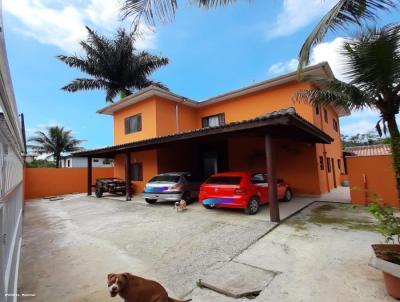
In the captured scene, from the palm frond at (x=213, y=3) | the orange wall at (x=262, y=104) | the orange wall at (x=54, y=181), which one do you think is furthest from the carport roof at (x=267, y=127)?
the orange wall at (x=54, y=181)

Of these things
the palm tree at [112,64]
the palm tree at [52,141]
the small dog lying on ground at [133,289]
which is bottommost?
the small dog lying on ground at [133,289]

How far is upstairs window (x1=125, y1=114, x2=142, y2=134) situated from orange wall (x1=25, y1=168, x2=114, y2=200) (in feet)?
20.8

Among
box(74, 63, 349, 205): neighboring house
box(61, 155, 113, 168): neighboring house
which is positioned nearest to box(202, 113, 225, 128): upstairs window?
box(74, 63, 349, 205): neighboring house

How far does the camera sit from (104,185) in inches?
578

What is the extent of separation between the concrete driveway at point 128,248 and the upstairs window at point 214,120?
7.34 meters

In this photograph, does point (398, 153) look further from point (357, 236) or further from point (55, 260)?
point (55, 260)

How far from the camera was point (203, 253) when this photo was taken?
5.03 m

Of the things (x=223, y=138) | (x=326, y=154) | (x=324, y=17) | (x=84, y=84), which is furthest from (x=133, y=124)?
(x=324, y=17)

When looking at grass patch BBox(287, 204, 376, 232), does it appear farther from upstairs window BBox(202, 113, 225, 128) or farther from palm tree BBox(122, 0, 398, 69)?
upstairs window BBox(202, 113, 225, 128)

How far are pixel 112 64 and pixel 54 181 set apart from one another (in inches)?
407

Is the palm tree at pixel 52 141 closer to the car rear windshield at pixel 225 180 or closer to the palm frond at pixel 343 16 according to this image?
the car rear windshield at pixel 225 180

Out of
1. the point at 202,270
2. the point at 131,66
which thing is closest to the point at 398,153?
the point at 202,270

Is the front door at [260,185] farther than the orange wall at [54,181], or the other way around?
the orange wall at [54,181]

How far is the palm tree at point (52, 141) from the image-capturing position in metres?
29.6
